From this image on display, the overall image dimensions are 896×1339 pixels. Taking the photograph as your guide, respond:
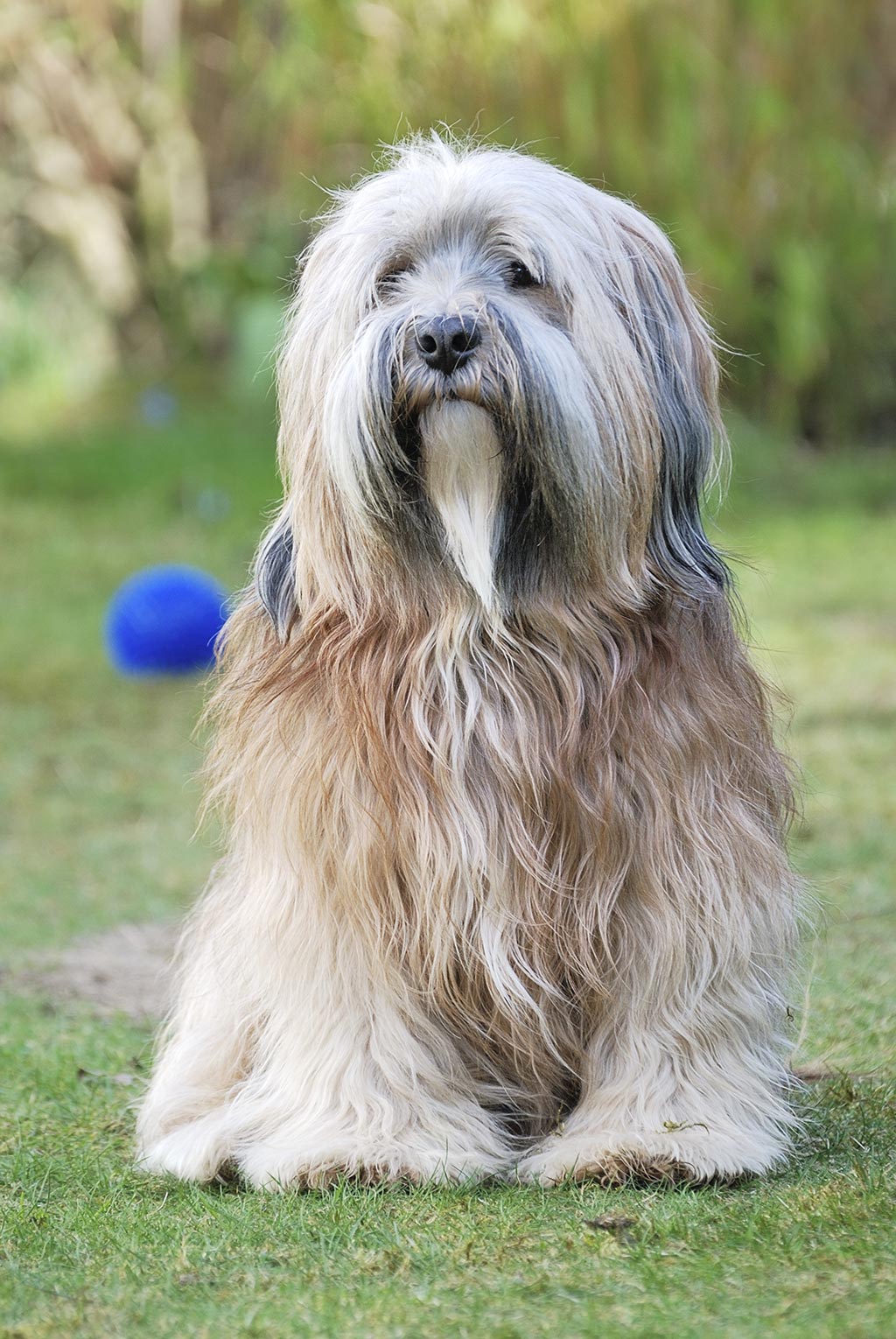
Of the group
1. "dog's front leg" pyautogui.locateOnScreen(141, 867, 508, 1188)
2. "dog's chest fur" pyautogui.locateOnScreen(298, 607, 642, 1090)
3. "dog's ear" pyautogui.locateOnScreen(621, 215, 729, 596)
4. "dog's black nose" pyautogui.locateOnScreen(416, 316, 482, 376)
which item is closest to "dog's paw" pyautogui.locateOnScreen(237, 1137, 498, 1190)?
"dog's front leg" pyautogui.locateOnScreen(141, 867, 508, 1188)

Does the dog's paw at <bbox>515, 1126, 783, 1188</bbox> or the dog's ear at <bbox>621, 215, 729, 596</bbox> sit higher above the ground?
the dog's ear at <bbox>621, 215, 729, 596</bbox>

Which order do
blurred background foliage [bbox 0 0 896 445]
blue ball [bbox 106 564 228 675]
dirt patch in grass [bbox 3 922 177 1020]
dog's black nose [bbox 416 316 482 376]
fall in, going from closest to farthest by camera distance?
1. dog's black nose [bbox 416 316 482 376]
2. dirt patch in grass [bbox 3 922 177 1020]
3. blue ball [bbox 106 564 228 675]
4. blurred background foliage [bbox 0 0 896 445]

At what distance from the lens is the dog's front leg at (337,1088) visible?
2682 millimetres

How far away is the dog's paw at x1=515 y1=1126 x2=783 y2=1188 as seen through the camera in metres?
2.61

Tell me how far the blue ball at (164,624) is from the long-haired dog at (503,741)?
14.8 ft

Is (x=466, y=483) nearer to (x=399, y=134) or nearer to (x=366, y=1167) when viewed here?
(x=366, y=1167)

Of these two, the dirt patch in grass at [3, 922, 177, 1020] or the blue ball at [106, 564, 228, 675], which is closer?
the dirt patch in grass at [3, 922, 177, 1020]

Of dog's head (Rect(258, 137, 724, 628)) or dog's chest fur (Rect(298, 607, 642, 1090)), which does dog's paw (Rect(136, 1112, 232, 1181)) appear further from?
dog's head (Rect(258, 137, 724, 628))

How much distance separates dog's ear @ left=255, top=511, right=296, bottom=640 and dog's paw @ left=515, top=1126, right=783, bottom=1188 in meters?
0.86

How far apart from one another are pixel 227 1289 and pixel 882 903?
2.69 metres

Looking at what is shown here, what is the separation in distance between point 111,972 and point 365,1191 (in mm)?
1812

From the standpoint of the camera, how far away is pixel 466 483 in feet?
8.77

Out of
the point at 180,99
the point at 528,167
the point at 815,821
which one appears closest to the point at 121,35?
the point at 180,99

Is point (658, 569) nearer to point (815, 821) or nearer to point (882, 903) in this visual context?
point (882, 903)
